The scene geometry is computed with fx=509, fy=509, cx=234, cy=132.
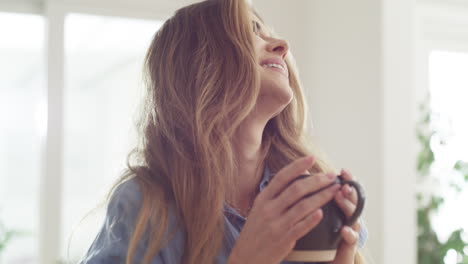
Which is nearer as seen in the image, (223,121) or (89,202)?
(223,121)

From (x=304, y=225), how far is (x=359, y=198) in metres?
0.09

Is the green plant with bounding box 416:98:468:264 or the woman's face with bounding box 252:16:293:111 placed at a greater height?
the woman's face with bounding box 252:16:293:111

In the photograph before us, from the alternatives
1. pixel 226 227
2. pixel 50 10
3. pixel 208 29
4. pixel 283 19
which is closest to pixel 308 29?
pixel 283 19

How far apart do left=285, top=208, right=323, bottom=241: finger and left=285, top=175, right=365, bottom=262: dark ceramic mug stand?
30 millimetres

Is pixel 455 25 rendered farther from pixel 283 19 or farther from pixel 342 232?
pixel 342 232

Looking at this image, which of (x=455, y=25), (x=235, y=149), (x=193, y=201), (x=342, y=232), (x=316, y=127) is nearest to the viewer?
(x=342, y=232)

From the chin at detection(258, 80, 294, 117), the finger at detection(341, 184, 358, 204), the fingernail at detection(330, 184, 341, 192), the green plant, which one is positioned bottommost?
the green plant

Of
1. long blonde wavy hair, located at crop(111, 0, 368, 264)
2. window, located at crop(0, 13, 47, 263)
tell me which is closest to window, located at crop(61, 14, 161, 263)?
window, located at crop(0, 13, 47, 263)

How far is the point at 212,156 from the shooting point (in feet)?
3.16

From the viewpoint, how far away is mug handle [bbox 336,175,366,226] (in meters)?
0.70

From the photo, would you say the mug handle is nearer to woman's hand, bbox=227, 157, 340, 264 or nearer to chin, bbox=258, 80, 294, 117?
woman's hand, bbox=227, 157, 340, 264

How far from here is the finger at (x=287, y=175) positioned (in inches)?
28.3

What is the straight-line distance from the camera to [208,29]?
1.06 metres

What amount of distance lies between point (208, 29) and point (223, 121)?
0.20m
